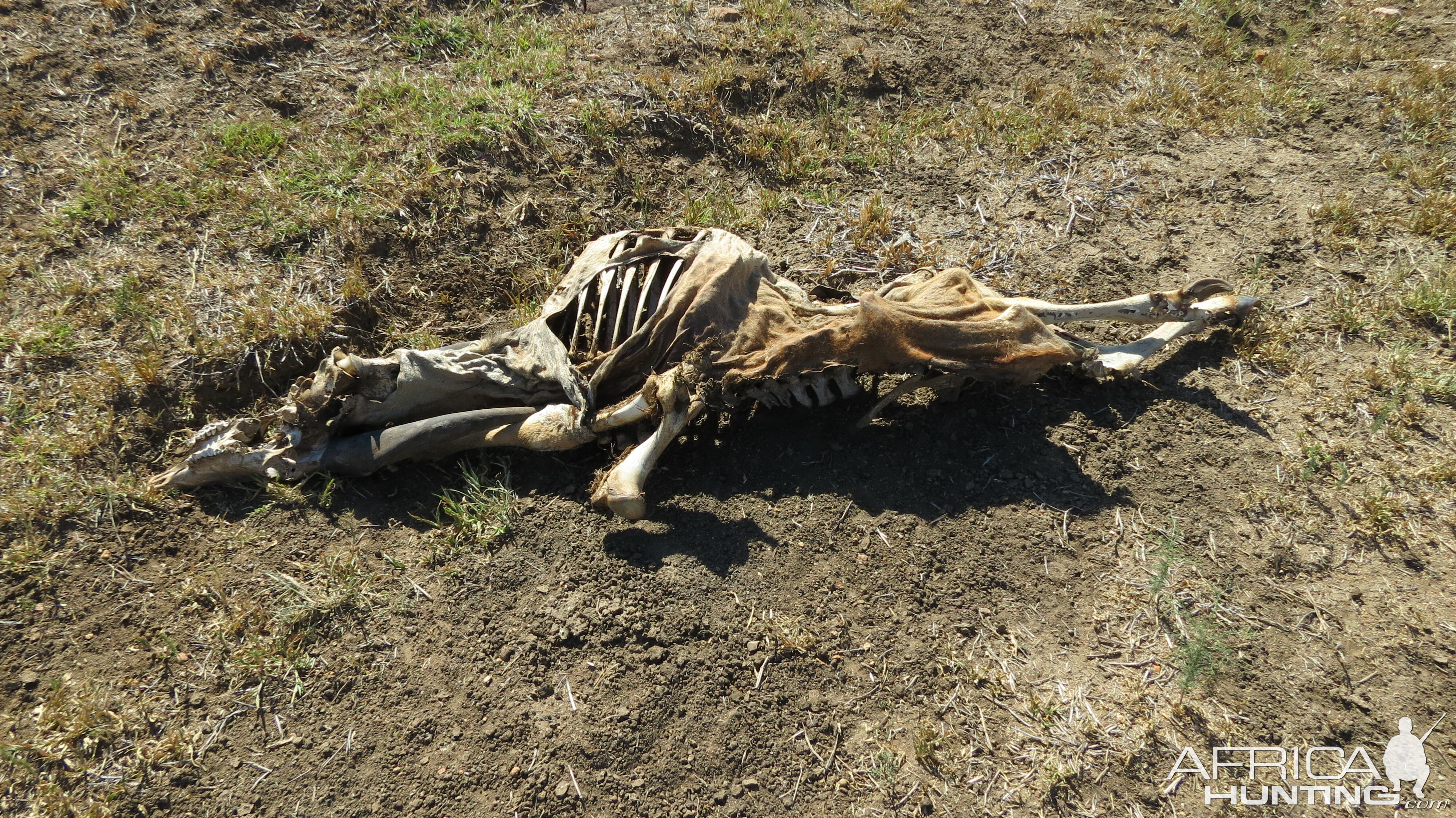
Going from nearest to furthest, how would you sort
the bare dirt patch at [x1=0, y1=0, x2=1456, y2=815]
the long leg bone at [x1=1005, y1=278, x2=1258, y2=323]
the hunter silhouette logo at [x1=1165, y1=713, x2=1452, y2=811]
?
the hunter silhouette logo at [x1=1165, y1=713, x2=1452, y2=811] < the bare dirt patch at [x1=0, y1=0, x2=1456, y2=815] < the long leg bone at [x1=1005, y1=278, x2=1258, y2=323]

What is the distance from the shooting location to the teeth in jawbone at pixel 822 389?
3227 millimetres

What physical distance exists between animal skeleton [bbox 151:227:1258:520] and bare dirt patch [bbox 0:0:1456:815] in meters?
0.20

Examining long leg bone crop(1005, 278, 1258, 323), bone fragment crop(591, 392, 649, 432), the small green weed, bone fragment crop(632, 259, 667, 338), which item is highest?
bone fragment crop(632, 259, 667, 338)

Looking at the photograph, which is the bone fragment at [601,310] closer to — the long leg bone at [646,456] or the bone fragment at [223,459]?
the long leg bone at [646,456]

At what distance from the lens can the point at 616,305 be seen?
3.44 metres

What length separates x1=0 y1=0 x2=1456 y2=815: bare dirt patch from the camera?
254 centimetres

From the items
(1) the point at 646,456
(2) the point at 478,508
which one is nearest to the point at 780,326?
(1) the point at 646,456

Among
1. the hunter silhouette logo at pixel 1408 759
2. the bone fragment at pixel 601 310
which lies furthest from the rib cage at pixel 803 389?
the hunter silhouette logo at pixel 1408 759

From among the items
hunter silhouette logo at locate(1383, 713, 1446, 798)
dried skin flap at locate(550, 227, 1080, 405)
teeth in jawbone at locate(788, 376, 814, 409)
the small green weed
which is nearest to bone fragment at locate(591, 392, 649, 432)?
dried skin flap at locate(550, 227, 1080, 405)

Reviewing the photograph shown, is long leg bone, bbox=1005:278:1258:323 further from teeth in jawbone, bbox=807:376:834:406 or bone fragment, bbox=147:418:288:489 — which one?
bone fragment, bbox=147:418:288:489

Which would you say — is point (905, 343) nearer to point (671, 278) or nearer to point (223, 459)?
point (671, 278)

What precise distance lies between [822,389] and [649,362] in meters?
0.80

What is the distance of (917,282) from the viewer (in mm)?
3471

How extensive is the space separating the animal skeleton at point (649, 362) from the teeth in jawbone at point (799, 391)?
11 mm
